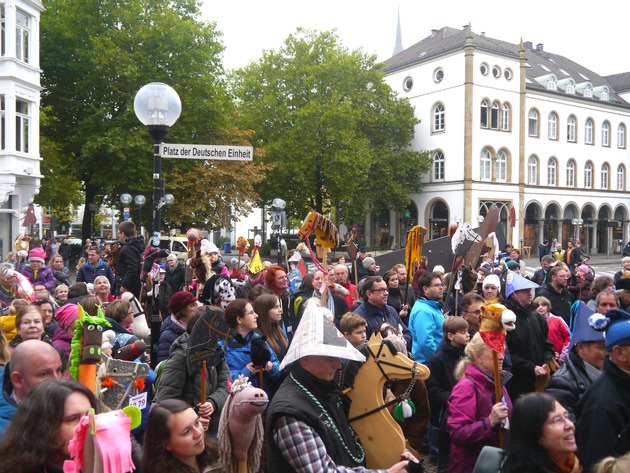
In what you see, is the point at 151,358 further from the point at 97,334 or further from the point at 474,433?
the point at 474,433

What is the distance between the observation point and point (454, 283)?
8.84 m

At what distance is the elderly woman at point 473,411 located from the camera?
3.81 m

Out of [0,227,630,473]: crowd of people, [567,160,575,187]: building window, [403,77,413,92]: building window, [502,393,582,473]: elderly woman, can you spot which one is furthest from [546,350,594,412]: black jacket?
[567,160,575,187]: building window

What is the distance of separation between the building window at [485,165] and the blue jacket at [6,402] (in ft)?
140

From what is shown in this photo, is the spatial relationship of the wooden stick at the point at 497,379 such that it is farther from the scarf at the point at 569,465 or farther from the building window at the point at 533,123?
the building window at the point at 533,123

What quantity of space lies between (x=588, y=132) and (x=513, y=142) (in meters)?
10.1

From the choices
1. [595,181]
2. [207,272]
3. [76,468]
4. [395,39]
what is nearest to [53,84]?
[207,272]

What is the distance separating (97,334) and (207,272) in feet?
15.4

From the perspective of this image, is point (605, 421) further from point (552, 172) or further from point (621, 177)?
point (621, 177)

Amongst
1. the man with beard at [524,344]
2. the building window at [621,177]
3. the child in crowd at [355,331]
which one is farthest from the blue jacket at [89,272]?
the building window at [621,177]

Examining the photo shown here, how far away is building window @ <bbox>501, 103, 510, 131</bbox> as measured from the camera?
4438cm

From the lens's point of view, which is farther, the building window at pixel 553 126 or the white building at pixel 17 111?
the building window at pixel 553 126

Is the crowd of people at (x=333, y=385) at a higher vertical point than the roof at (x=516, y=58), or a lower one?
lower

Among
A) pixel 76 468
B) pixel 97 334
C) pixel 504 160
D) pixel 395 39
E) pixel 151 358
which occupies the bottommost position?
pixel 151 358
